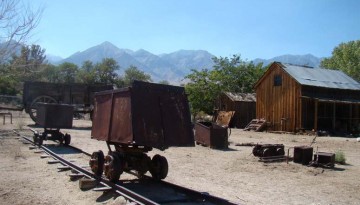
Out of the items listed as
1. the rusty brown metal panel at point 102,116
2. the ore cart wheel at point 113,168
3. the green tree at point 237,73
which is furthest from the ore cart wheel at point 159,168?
the green tree at point 237,73

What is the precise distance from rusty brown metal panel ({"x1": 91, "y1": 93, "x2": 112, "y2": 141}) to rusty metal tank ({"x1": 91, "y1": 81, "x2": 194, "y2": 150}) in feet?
0.07

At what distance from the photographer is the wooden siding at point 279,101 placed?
30.3m

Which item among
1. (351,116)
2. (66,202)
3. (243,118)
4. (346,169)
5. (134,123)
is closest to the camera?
(66,202)

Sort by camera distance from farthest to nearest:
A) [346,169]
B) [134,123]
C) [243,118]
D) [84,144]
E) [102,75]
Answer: [102,75] → [243,118] → [84,144] → [346,169] → [134,123]

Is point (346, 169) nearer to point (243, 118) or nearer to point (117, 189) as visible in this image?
point (117, 189)

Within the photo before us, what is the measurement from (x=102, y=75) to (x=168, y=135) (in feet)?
224

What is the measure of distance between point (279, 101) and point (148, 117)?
25194mm

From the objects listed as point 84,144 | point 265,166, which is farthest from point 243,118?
point 265,166

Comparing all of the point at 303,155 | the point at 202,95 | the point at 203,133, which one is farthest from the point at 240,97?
the point at 303,155

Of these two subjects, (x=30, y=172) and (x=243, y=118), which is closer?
(x=30, y=172)

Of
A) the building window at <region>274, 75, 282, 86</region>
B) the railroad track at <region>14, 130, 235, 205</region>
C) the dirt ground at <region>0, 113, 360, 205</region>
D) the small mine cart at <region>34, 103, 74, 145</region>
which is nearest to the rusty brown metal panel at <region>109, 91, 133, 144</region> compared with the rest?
the railroad track at <region>14, 130, 235, 205</region>

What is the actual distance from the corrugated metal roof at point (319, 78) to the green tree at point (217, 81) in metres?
6.44

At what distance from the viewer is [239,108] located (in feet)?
122

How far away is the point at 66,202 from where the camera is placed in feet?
24.6
